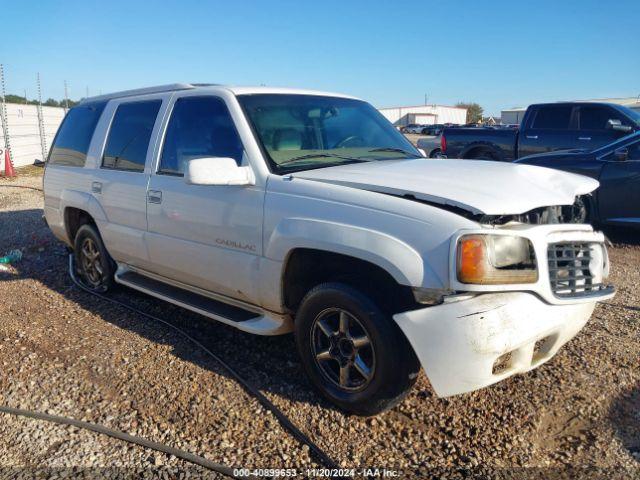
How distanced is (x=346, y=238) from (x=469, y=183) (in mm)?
748

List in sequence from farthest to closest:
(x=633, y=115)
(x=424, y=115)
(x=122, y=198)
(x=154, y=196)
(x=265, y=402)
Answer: (x=424, y=115)
(x=633, y=115)
(x=122, y=198)
(x=154, y=196)
(x=265, y=402)

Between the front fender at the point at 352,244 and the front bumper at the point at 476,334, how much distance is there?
0.20 metres

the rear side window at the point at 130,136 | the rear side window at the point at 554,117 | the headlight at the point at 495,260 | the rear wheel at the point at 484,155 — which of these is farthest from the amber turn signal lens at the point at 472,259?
the rear wheel at the point at 484,155

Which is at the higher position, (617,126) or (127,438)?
(617,126)

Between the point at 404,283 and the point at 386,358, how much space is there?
431 mm

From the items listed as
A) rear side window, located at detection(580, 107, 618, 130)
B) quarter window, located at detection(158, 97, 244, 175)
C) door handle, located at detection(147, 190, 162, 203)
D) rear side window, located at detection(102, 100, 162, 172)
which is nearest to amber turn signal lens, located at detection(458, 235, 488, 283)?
quarter window, located at detection(158, 97, 244, 175)

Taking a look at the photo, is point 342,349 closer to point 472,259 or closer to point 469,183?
point 472,259

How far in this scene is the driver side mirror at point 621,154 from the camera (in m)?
6.90

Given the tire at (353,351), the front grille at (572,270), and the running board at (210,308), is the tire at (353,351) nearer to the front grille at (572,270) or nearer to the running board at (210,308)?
the running board at (210,308)

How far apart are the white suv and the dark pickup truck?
22.1ft

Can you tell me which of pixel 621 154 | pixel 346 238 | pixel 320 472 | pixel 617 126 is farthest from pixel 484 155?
pixel 320 472

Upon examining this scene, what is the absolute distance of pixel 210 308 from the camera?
13.0ft

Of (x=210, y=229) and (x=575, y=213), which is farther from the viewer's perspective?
(x=210, y=229)

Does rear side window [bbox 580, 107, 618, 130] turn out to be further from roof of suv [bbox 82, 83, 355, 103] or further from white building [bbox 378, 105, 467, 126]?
white building [bbox 378, 105, 467, 126]
